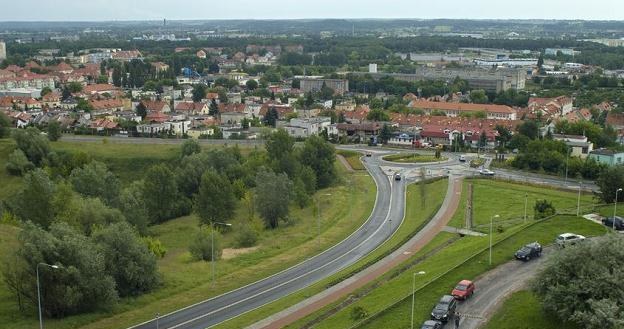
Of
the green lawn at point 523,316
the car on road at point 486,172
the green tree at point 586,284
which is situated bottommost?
the car on road at point 486,172

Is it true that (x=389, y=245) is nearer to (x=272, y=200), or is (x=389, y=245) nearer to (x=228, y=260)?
(x=228, y=260)

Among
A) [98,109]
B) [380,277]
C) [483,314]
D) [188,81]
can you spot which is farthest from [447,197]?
[188,81]

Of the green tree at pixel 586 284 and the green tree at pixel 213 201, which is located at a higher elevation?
the green tree at pixel 586 284

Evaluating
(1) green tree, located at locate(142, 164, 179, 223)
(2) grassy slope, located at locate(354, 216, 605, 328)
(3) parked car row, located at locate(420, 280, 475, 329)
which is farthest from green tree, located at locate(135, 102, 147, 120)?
(3) parked car row, located at locate(420, 280, 475, 329)

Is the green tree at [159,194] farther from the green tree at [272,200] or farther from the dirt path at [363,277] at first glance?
the dirt path at [363,277]

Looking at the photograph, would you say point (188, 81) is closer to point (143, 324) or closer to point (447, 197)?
point (447, 197)

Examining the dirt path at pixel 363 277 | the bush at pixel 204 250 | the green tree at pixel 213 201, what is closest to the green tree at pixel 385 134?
the dirt path at pixel 363 277

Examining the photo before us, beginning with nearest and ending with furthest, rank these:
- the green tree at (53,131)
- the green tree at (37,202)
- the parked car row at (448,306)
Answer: the parked car row at (448,306) < the green tree at (37,202) < the green tree at (53,131)
